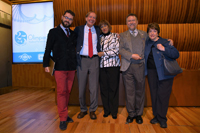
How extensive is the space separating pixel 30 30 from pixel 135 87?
4880 mm

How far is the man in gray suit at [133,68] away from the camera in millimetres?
2008

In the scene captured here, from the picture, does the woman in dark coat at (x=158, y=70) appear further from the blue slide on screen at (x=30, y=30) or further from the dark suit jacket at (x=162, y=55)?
the blue slide on screen at (x=30, y=30)

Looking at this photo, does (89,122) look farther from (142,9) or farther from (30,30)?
(30,30)

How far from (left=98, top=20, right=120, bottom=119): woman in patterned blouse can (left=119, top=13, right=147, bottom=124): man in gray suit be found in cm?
13

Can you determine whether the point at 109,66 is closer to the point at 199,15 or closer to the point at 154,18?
the point at 154,18

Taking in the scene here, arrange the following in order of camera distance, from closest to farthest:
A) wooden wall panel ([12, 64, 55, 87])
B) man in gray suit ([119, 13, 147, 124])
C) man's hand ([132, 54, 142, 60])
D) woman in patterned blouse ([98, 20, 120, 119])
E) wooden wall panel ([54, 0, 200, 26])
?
man's hand ([132, 54, 142, 60]) < man in gray suit ([119, 13, 147, 124]) < woman in patterned blouse ([98, 20, 120, 119]) < wooden wall panel ([54, 0, 200, 26]) < wooden wall panel ([12, 64, 55, 87])

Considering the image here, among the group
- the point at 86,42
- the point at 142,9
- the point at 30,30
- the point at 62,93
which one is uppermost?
the point at 142,9

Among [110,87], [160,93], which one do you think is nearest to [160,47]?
[160,93]

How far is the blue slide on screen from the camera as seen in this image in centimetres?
514

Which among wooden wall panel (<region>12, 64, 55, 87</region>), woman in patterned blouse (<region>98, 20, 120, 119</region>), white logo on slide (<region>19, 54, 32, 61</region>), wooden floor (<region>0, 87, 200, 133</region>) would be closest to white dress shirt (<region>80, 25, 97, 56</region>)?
woman in patterned blouse (<region>98, 20, 120, 119</region>)

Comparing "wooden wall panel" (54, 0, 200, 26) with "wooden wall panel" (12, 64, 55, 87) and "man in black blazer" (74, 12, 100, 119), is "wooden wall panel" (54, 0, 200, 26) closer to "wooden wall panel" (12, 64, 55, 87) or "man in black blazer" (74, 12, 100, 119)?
"man in black blazer" (74, 12, 100, 119)

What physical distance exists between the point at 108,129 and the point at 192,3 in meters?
3.36

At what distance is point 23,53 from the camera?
17.1ft

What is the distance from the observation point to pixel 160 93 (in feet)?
6.34
